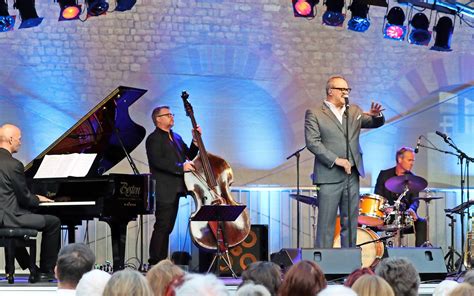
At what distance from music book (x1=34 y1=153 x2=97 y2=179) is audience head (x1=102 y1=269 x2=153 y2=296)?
181 inches

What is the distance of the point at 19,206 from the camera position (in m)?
7.98

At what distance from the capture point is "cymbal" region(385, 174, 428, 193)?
986 cm

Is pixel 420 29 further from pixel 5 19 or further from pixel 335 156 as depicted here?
pixel 5 19

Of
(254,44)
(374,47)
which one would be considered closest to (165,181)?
(254,44)

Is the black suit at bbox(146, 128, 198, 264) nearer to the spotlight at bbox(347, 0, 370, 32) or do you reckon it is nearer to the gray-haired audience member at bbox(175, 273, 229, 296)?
the spotlight at bbox(347, 0, 370, 32)

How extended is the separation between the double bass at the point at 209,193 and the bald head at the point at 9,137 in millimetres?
1581

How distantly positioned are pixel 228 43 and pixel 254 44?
12.7 inches

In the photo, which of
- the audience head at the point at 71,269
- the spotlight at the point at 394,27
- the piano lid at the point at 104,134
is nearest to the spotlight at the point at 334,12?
the spotlight at the point at 394,27

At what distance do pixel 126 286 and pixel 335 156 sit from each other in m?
4.12

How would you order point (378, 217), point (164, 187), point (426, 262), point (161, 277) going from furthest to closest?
point (378, 217) < point (164, 187) < point (426, 262) < point (161, 277)

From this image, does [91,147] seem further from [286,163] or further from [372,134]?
[372,134]

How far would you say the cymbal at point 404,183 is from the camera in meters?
9.86

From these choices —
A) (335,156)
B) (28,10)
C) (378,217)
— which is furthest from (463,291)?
(28,10)

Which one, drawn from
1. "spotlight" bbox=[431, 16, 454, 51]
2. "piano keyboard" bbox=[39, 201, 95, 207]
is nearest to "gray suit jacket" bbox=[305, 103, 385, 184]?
"piano keyboard" bbox=[39, 201, 95, 207]
